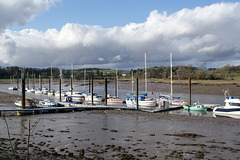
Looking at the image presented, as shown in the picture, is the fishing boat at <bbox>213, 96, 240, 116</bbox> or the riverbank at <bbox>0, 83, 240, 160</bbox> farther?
the fishing boat at <bbox>213, 96, 240, 116</bbox>

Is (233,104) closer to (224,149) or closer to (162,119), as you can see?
(162,119)

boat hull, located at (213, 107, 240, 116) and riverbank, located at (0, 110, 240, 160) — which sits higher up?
boat hull, located at (213, 107, 240, 116)

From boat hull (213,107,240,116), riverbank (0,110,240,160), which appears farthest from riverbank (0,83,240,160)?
boat hull (213,107,240,116)

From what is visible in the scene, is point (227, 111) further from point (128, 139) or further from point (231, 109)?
point (128, 139)

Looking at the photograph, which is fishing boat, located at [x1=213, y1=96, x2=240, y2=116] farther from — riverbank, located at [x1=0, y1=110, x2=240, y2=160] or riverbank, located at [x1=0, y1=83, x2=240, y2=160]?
riverbank, located at [x1=0, y1=110, x2=240, y2=160]

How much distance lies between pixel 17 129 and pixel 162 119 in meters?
16.5

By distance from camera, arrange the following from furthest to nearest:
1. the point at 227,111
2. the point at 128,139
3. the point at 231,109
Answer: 1. the point at 227,111
2. the point at 231,109
3. the point at 128,139

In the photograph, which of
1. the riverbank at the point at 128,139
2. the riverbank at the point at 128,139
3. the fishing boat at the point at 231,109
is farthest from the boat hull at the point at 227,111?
the riverbank at the point at 128,139

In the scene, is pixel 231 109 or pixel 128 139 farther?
pixel 231 109

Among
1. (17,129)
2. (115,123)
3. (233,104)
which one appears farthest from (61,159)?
(233,104)

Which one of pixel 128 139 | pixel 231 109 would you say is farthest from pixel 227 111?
pixel 128 139

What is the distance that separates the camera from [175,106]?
45.2 meters

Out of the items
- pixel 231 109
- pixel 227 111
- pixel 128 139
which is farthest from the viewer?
pixel 227 111

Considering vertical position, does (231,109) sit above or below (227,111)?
above
